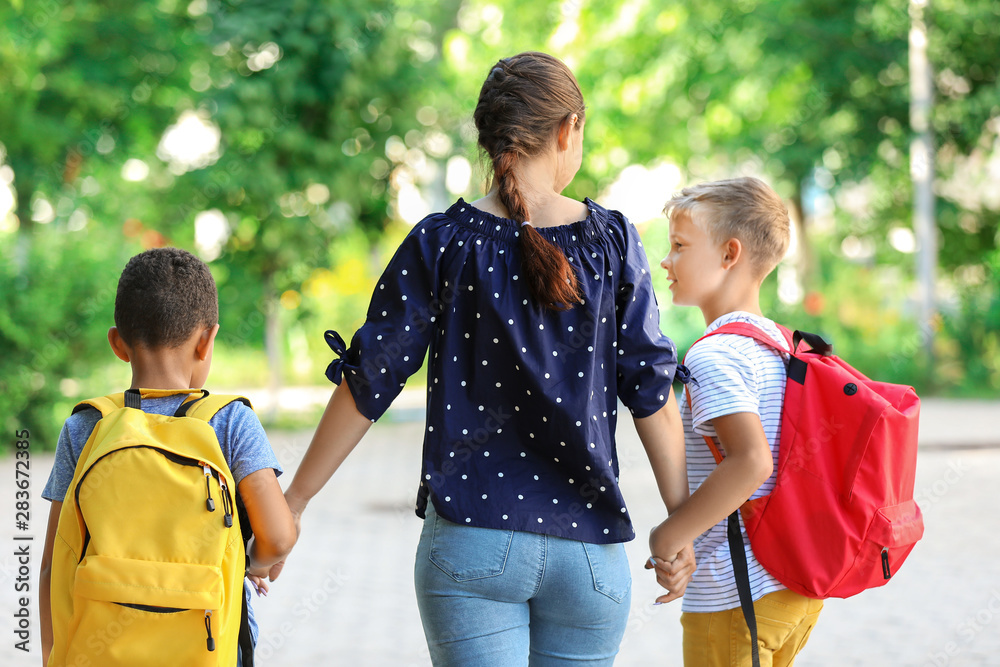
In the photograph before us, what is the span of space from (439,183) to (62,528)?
1721 cm

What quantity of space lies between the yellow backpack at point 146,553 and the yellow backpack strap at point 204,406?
46mm

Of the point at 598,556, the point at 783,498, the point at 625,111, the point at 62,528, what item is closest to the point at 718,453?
the point at 783,498

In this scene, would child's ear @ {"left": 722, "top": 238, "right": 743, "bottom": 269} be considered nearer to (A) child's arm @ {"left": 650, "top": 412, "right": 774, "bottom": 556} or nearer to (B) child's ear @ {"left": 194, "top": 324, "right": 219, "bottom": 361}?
(A) child's arm @ {"left": 650, "top": 412, "right": 774, "bottom": 556}

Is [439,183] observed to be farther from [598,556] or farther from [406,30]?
[598,556]

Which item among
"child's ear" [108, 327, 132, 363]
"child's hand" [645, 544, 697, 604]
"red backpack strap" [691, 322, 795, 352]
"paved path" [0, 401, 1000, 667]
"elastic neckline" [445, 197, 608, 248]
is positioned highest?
"elastic neckline" [445, 197, 608, 248]

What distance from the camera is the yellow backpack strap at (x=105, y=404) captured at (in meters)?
1.88

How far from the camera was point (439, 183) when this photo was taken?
18.7 meters

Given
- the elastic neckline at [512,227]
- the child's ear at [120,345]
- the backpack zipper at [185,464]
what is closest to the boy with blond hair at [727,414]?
the elastic neckline at [512,227]

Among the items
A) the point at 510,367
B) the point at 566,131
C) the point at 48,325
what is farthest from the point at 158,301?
the point at 48,325

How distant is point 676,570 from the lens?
202 cm

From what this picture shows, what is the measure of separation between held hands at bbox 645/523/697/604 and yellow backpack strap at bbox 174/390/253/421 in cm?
91

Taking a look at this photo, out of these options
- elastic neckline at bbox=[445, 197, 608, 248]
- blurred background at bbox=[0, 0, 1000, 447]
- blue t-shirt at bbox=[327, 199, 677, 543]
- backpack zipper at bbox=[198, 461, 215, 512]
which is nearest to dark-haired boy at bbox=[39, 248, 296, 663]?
backpack zipper at bbox=[198, 461, 215, 512]

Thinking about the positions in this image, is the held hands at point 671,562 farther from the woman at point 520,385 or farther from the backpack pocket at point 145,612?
the backpack pocket at point 145,612

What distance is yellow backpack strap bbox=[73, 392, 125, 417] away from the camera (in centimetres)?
188
